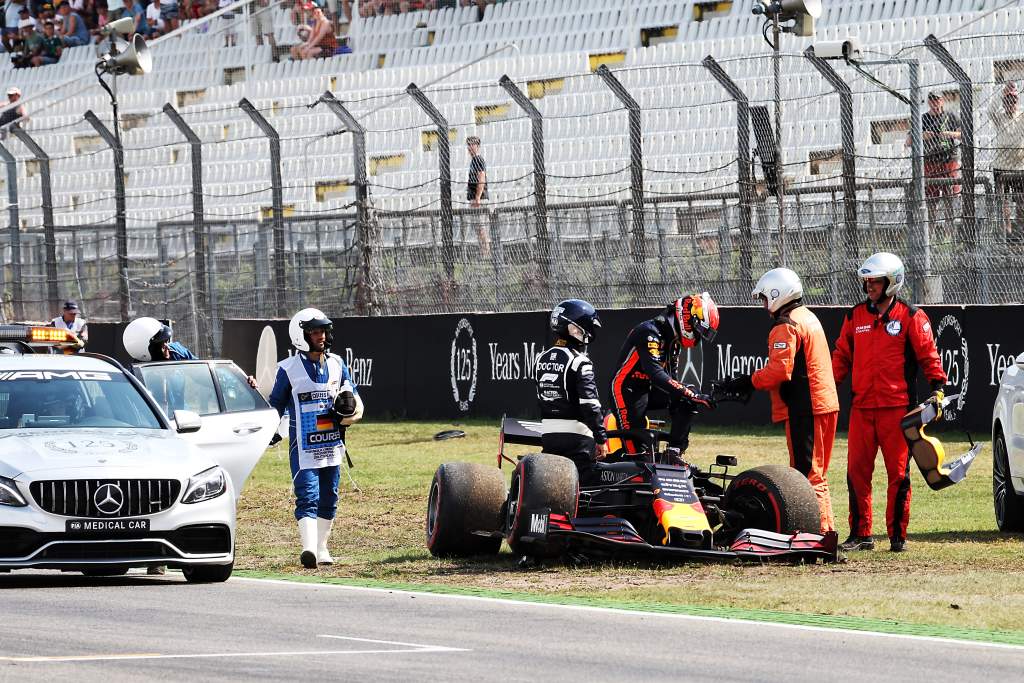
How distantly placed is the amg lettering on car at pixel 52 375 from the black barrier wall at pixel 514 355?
9.90m

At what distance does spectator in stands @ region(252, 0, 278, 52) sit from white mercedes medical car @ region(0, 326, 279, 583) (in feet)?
93.1

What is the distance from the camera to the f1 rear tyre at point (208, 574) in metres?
10.5

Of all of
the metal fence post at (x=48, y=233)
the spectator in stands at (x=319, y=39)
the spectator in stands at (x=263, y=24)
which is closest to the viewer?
the metal fence post at (x=48, y=233)

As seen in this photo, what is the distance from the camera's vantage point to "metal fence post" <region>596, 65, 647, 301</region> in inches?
824

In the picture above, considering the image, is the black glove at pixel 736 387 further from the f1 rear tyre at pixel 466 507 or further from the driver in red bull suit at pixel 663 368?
the f1 rear tyre at pixel 466 507

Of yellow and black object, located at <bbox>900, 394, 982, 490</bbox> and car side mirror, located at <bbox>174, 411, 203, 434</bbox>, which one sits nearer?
car side mirror, located at <bbox>174, 411, 203, 434</bbox>

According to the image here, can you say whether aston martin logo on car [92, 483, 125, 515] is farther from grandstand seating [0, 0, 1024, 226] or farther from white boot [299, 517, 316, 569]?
grandstand seating [0, 0, 1024, 226]

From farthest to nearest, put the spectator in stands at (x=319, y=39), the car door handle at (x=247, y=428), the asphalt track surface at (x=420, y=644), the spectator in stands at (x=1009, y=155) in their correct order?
the spectator in stands at (x=319, y=39), the spectator in stands at (x=1009, y=155), the car door handle at (x=247, y=428), the asphalt track surface at (x=420, y=644)

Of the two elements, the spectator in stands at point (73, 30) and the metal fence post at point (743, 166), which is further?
the spectator in stands at point (73, 30)

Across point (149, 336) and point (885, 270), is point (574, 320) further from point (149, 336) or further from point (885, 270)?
point (149, 336)

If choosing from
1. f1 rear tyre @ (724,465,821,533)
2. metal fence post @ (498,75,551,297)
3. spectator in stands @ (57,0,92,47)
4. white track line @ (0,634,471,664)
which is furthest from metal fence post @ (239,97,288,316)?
spectator in stands @ (57,0,92,47)

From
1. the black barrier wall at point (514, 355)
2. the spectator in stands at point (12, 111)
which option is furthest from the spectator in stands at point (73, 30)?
the black barrier wall at point (514, 355)

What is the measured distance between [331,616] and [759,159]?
12.1 meters

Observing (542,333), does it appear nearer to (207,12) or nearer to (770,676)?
(770,676)
